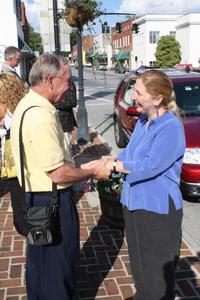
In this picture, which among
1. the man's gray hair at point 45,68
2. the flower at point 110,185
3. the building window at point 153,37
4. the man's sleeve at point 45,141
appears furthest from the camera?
the building window at point 153,37

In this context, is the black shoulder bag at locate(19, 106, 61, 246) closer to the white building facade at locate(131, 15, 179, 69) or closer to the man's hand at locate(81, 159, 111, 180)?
the man's hand at locate(81, 159, 111, 180)

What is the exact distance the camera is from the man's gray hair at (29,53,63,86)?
2.49 m

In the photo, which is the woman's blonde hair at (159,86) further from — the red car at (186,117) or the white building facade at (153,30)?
the white building facade at (153,30)

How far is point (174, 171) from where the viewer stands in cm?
267

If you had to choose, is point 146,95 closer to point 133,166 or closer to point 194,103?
point 133,166

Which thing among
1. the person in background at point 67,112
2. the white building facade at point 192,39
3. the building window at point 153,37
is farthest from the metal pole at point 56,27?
the building window at point 153,37

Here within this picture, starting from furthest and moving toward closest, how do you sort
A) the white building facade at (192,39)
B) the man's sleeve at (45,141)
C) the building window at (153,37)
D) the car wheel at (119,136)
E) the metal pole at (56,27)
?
the building window at (153,37), the white building facade at (192,39), the car wheel at (119,136), the metal pole at (56,27), the man's sleeve at (45,141)

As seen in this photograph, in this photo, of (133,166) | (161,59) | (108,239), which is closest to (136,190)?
(133,166)

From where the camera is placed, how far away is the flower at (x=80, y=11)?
32.3 feet

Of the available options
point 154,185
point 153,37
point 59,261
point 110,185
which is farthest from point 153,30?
point 59,261

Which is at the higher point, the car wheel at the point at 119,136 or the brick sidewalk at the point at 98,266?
the car wheel at the point at 119,136

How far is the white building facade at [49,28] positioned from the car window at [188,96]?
4058 mm

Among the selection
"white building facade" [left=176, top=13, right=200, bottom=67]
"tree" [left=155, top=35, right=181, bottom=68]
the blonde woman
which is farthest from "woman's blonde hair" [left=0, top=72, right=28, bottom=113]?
"white building facade" [left=176, top=13, right=200, bottom=67]

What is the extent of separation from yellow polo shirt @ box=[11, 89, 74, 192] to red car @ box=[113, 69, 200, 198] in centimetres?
330
